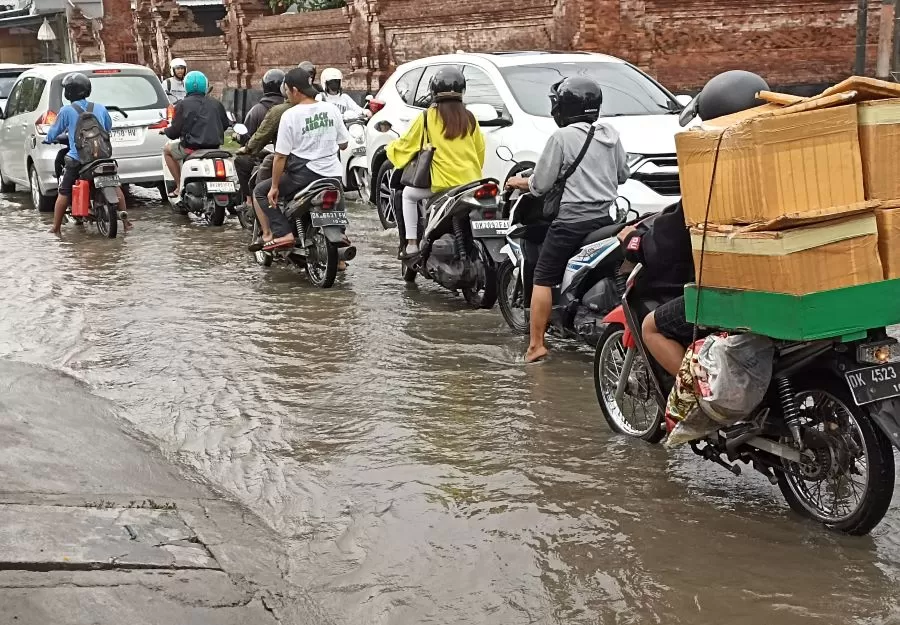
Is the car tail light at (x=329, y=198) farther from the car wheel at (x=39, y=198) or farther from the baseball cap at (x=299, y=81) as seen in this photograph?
the car wheel at (x=39, y=198)

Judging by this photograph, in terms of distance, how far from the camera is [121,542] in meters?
4.51

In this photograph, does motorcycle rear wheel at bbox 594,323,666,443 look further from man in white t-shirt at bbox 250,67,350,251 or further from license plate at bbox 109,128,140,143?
license plate at bbox 109,128,140,143

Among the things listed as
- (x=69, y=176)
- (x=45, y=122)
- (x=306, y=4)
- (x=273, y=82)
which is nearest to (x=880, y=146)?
(x=273, y=82)

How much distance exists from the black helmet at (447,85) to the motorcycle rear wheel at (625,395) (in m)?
3.34

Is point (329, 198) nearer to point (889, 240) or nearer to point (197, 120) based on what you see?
point (197, 120)

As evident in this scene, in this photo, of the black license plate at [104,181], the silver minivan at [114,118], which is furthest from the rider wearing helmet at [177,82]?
the black license plate at [104,181]

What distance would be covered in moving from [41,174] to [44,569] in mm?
12382

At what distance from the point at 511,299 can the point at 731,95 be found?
3.69 m

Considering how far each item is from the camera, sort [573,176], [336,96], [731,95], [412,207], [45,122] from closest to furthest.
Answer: [731,95], [573,176], [412,207], [45,122], [336,96]

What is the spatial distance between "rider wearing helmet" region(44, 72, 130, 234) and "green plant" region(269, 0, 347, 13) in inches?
734

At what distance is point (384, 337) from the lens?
838 cm

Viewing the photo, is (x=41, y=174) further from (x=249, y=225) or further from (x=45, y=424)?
(x=45, y=424)

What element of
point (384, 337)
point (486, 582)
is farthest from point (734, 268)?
point (384, 337)

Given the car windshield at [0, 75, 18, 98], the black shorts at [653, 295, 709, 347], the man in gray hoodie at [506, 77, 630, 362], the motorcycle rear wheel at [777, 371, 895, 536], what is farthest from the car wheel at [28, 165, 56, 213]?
the motorcycle rear wheel at [777, 371, 895, 536]
